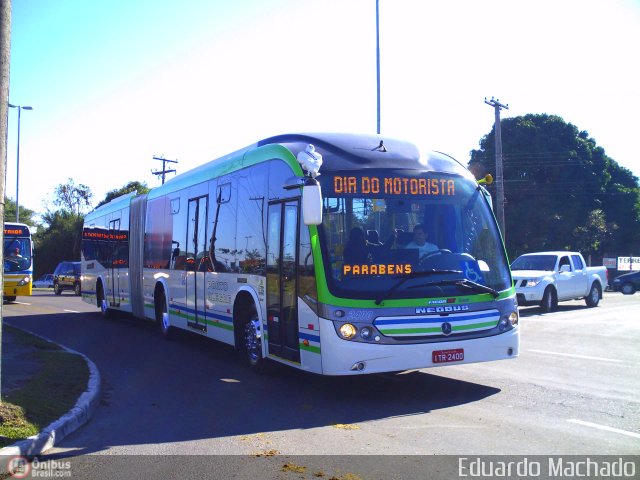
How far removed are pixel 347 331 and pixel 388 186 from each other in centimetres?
199

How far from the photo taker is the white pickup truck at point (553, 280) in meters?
20.9

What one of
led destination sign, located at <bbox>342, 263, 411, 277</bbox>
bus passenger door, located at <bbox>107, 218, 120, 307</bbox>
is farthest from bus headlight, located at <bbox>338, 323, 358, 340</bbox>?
bus passenger door, located at <bbox>107, 218, 120, 307</bbox>

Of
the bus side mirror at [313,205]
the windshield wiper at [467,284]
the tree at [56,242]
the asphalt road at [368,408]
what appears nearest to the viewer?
the asphalt road at [368,408]

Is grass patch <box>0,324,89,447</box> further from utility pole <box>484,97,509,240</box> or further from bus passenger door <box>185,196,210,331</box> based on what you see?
utility pole <box>484,97,509,240</box>

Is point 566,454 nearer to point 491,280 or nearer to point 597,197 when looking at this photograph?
point 491,280

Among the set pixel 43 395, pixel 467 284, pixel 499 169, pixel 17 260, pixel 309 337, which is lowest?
pixel 43 395

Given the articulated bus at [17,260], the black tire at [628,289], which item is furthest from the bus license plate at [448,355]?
the black tire at [628,289]

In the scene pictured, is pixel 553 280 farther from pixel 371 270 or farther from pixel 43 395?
pixel 43 395

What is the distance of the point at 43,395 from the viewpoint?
793 cm

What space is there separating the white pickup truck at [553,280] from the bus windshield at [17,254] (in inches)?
779

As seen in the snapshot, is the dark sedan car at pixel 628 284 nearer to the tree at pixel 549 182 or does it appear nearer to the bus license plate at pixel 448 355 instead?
the tree at pixel 549 182

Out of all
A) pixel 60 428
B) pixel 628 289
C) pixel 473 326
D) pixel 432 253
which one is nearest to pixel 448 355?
pixel 473 326

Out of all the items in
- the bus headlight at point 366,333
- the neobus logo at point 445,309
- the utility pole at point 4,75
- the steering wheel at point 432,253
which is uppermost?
the utility pole at point 4,75

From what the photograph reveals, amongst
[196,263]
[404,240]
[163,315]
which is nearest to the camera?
[404,240]
